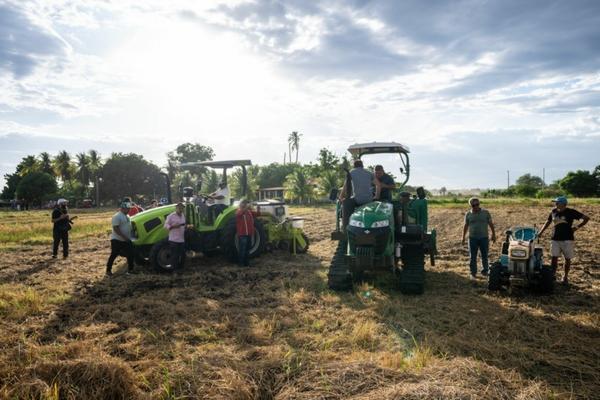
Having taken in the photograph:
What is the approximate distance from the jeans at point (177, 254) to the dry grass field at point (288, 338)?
15.9 inches

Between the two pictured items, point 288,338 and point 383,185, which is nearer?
point 288,338

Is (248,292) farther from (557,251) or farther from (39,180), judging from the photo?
(39,180)

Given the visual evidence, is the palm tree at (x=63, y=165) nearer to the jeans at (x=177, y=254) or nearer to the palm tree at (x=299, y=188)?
the palm tree at (x=299, y=188)

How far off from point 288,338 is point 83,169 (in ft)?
254

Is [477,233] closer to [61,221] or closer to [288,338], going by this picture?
[288,338]

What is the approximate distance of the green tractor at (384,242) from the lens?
22.6 feet

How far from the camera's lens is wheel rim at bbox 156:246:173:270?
936 centimetres

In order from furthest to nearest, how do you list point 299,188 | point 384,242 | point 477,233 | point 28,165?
point 28,165 → point 299,188 → point 477,233 → point 384,242

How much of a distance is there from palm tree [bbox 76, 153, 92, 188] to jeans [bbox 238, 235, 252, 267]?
71.4 metres

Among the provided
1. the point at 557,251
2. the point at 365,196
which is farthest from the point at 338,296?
the point at 557,251

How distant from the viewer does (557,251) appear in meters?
8.10

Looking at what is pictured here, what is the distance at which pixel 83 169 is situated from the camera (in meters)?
74.2

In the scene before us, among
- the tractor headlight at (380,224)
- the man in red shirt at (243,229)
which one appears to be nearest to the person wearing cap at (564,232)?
the tractor headlight at (380,224)

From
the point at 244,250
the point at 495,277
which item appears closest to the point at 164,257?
the point at 244,250
